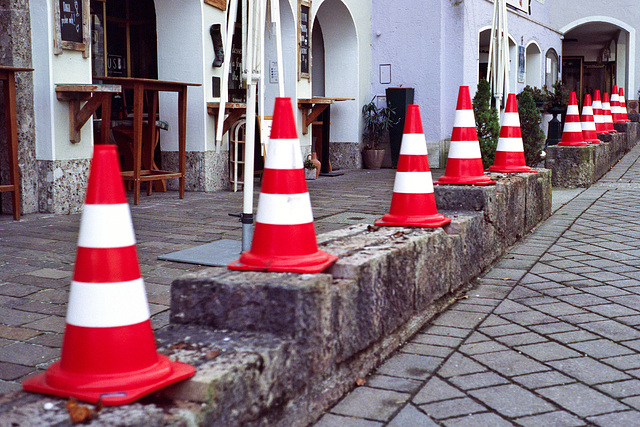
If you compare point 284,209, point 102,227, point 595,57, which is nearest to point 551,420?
point 284,209

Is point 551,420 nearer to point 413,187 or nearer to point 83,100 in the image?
point 413,187

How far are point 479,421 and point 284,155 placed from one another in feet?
3.41

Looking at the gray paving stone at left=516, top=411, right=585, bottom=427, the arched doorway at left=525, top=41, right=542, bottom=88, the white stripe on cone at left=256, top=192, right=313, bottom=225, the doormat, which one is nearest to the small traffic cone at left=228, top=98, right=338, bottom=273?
the white stripe on cone at left=256, top=192, right=313, bottom=225

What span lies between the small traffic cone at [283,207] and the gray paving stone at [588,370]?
98 cm

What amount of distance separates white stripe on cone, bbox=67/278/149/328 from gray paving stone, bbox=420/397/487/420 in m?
1.03

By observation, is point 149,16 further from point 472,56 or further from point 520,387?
point 520,387

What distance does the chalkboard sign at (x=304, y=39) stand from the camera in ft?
35.1

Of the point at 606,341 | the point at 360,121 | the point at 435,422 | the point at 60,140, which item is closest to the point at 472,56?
the point at 360,121

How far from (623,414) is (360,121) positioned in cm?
1046

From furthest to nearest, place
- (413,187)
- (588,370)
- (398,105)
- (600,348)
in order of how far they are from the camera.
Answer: (398,105) → (413,187) → (600,348) → (588,370)

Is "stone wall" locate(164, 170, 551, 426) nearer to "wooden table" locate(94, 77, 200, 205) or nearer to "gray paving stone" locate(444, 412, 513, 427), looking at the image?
"gray paving stone" locate(444, 412, 513, 427)

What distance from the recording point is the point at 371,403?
239cm

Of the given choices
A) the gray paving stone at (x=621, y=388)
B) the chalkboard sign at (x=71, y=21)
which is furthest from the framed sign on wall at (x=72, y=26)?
the gray paving stone at (x=621, y=388)

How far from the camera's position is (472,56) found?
43.6 feet
